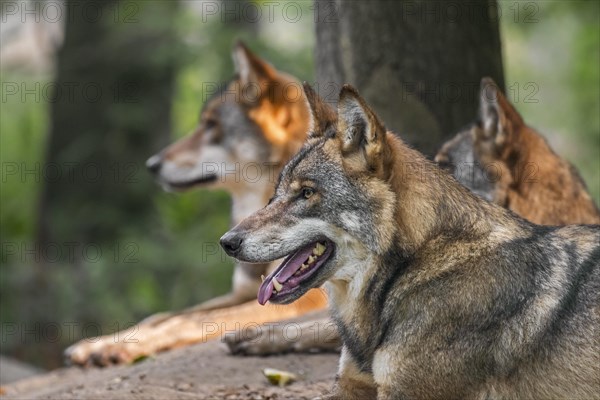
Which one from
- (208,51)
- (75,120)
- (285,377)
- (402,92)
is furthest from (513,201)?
(75,120)

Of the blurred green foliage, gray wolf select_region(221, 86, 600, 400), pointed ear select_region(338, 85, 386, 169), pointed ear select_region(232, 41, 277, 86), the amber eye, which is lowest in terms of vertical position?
the blurred green foliage

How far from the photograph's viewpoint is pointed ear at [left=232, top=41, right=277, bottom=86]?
342 inches

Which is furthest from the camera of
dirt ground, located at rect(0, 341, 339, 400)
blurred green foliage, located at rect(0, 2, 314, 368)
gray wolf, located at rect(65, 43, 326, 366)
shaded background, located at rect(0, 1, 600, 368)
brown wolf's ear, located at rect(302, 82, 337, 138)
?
shaded background, located at rect(0, 1, 600, 368)

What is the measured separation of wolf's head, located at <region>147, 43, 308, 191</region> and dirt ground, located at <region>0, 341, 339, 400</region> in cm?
209

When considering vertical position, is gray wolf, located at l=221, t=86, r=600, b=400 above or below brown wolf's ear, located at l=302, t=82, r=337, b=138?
below

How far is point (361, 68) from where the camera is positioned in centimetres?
744

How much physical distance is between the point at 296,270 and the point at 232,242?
341 millimetres

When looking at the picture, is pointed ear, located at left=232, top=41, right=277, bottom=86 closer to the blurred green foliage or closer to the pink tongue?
the blurred green foliage


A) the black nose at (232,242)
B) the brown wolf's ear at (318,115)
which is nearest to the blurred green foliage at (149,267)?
the brown wolf's ear at (318,115)

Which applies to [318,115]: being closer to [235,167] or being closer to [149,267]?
[235,167]

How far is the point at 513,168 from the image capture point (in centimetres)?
707

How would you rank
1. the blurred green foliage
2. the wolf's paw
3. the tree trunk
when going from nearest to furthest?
the tree trunk < the wolf's paw < the blurred green foliage

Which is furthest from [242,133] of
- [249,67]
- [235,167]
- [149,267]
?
[149,267]

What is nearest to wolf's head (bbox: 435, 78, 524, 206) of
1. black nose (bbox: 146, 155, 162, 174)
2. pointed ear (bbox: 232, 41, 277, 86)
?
pointed ear (bbox: 232, 41, 277, 86)
